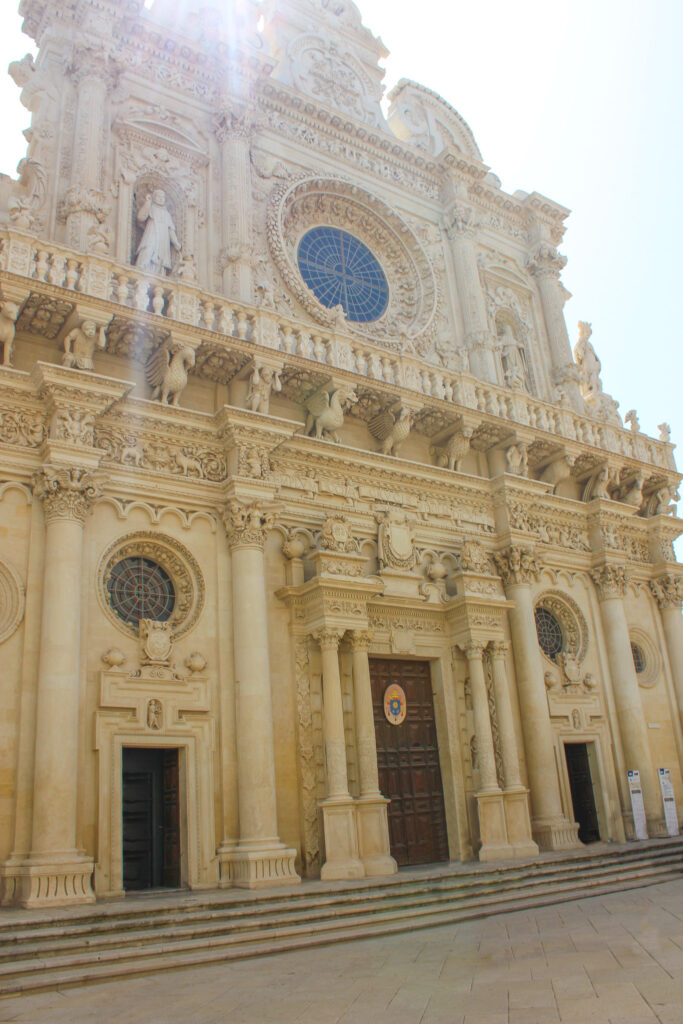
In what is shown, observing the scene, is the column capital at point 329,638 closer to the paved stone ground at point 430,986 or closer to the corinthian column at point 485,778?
the corinthian column at point 485,778

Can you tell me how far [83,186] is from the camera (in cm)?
1478

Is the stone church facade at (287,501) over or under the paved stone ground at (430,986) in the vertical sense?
over

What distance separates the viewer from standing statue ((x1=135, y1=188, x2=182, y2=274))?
15.6m

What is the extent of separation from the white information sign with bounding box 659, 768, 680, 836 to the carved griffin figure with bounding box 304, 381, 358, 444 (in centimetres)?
968

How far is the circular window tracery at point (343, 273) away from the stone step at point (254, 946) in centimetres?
1208

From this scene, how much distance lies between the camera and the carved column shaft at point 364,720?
45.0 feet

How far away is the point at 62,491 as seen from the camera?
1216 centimetres

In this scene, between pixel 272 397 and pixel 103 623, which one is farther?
pixel 272 397

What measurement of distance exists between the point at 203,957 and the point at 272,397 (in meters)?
9.47

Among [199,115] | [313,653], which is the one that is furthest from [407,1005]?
[199,115]

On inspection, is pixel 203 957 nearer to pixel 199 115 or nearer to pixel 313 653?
pixel 313 653

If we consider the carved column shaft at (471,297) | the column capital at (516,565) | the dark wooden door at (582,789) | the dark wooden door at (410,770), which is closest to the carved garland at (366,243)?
Result: the carved column shaft at (471,297)

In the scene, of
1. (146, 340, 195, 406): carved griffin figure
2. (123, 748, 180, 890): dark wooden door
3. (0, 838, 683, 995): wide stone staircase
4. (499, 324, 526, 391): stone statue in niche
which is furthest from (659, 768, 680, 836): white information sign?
(146, 340, 195, 406): carved griffin figure

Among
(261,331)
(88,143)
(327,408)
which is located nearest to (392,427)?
(327,408)
